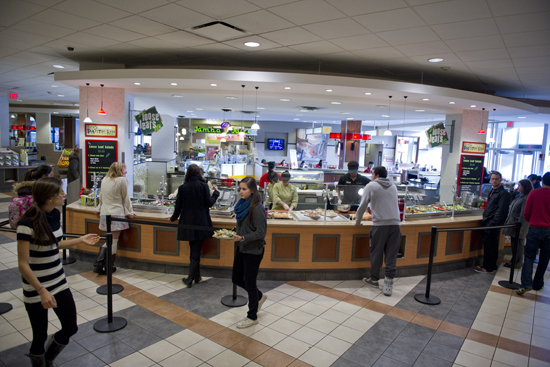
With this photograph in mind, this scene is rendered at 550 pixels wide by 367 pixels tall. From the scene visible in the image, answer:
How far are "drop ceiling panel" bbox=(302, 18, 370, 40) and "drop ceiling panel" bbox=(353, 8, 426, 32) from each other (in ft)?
0.40

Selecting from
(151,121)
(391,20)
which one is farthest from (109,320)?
(151,121)

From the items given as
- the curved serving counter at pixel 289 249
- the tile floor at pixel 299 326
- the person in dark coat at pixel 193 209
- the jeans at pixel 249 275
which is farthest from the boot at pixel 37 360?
the curved serving counter at pixel 289 249

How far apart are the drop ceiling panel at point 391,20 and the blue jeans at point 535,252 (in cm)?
327

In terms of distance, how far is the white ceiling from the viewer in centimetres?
393

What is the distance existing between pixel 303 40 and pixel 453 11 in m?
2.17

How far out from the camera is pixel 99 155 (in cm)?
797

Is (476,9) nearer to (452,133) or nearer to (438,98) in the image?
(438,98)

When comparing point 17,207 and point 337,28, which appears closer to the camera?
point 17,207

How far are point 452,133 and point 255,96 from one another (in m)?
5.80

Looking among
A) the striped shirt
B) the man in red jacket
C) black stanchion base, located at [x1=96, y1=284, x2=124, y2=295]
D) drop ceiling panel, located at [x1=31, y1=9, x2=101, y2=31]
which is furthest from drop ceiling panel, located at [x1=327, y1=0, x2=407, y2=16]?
black stanchion base, located at [x1=96, y1=284, x2=124, y2=295]

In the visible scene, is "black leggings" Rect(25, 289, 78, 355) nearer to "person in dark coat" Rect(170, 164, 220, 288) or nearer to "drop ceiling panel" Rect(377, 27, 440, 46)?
"person in dark coat" Rect(170, 164, 220, 288)

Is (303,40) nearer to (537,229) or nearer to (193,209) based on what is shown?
(193,209)

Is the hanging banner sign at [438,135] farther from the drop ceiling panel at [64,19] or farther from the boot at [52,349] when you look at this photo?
the boot at [52,349]

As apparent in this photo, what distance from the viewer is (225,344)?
11.0 ft
